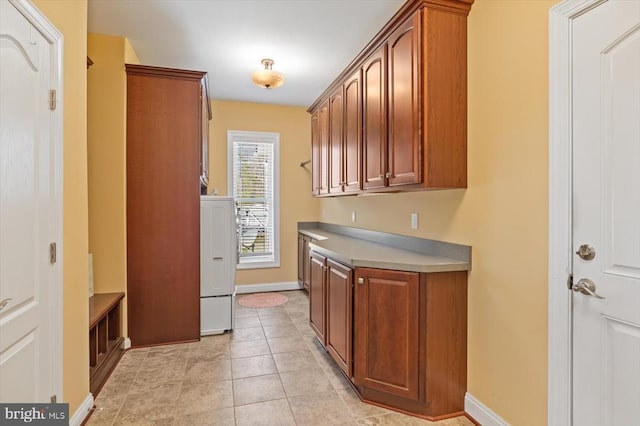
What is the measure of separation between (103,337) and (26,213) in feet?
5.21

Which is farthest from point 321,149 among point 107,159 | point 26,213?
point 26,213

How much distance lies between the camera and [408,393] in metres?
2.06

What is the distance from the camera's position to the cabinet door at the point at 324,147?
361 centimetres

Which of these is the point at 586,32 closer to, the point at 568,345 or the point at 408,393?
the point at 568,345

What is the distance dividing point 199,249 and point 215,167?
193 centimetres

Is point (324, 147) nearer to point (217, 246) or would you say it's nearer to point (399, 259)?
point (217, 246)

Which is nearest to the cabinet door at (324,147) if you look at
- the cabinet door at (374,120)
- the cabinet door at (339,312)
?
the cabinet door at (374,120)

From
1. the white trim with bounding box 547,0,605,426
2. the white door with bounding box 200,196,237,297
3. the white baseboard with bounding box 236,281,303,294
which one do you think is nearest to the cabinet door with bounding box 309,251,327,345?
the white door with bounding box 200,196,237,297

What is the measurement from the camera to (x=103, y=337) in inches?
104

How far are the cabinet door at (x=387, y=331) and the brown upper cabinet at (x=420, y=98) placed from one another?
0.64 metres

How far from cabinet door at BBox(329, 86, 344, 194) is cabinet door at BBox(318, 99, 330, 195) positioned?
99 millimetres

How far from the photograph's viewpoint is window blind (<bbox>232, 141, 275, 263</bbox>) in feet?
16.3

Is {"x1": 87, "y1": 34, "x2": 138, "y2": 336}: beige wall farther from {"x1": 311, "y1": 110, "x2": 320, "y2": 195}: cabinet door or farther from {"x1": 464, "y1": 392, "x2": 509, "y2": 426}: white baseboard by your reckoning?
{"x1": 464, "y1": 392, "x2": 509, "y2": 426}: white baseboard

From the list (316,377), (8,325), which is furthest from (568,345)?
(8,325)
